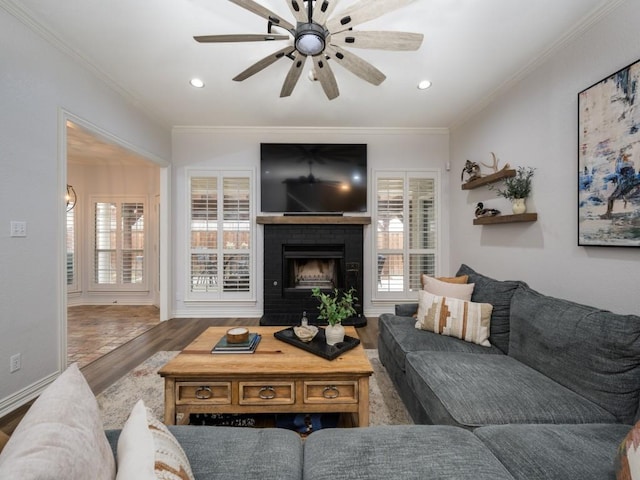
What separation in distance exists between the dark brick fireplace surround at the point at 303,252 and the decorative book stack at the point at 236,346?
1.92 metres

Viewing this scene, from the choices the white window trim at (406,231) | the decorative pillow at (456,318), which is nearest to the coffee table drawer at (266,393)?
the decorative pillow at (456,318)

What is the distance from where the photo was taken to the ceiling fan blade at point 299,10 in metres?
1.50

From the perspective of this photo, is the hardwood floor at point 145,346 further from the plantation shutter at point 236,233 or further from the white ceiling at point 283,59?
the white ceiling at point 283,59

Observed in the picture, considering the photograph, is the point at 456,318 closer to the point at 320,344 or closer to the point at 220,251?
the point at 320,344

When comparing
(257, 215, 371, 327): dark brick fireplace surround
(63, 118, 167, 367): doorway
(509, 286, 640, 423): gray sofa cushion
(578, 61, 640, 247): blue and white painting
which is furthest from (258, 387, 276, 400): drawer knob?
(63, 118, 167, 367): doorway

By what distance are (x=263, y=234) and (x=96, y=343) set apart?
2.30 m

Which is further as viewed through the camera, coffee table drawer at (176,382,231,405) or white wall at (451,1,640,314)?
white wall at (451,1,640,314)

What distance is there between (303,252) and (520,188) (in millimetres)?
2614

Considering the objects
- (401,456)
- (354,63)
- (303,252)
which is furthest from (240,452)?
(303,252)

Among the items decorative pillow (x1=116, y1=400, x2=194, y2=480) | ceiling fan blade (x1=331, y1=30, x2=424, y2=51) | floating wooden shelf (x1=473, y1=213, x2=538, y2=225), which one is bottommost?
decorative pillow (x1=116, y1=400, x2=194, y2=480)

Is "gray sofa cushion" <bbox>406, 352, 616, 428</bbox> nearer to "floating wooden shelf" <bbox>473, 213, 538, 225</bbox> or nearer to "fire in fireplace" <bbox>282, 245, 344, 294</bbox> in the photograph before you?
"floating wooden shelf" <bbox>473, 213, 538, 225</bbox>

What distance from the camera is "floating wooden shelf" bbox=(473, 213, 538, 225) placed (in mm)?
2400

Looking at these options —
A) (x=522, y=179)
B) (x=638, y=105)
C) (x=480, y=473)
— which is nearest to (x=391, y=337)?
(x=480, y=473)

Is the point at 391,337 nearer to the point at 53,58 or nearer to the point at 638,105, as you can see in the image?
the point at 638,105
